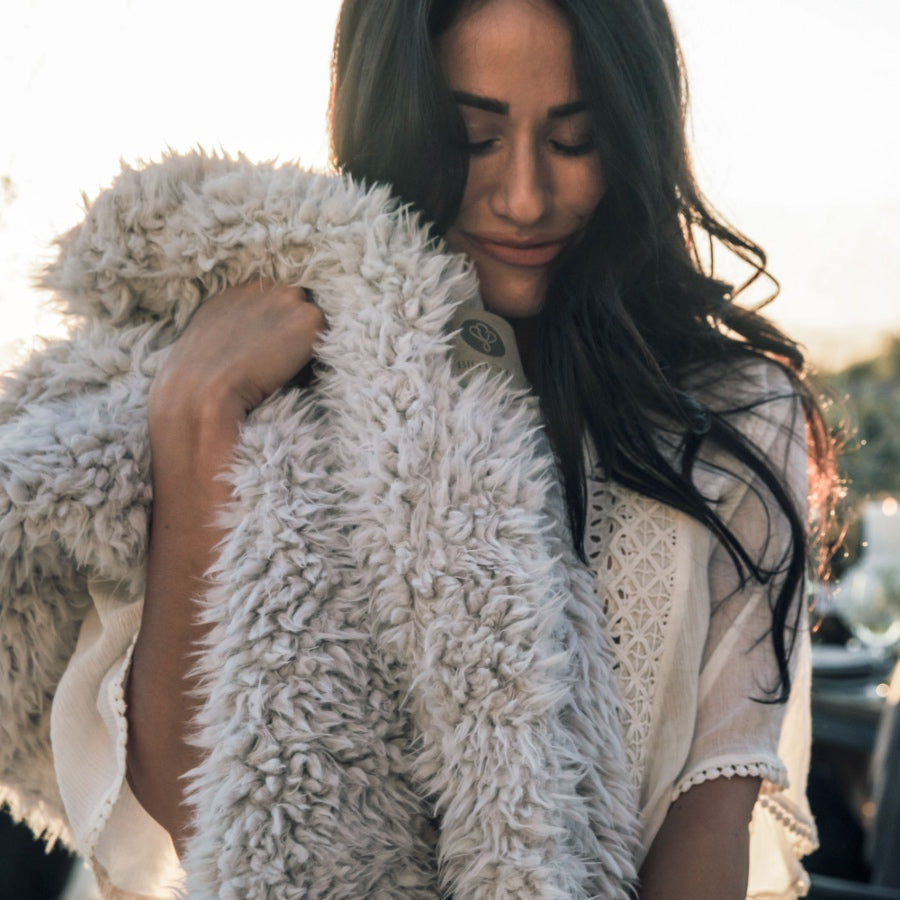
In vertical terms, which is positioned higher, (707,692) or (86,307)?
(86,307)

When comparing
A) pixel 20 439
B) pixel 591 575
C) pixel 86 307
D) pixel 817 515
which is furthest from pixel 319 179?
pixel 817 515

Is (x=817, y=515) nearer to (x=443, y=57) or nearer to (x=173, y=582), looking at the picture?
(x=443, y=57)

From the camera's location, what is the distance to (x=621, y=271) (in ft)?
4.29

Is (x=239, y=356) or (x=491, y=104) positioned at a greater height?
(x=491, y=104)

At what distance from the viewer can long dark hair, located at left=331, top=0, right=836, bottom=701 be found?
1.15 meters

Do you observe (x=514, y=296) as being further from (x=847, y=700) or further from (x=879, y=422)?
(x=879, y=422)

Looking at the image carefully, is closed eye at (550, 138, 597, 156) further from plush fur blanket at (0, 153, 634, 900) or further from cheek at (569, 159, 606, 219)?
plush fur blanket at (0, 153, 634, 900)

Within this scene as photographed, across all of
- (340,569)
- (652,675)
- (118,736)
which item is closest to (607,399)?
(652,675)

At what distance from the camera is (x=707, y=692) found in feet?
3.66

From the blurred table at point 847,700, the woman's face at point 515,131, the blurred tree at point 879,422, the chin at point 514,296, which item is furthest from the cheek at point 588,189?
the blurred tree at point 879,422

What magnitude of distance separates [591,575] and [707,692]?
214 millimetres

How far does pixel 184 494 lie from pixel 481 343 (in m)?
0.34

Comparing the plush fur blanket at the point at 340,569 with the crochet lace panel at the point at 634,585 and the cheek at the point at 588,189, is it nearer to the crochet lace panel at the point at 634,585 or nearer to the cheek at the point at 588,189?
the crochet lace panel at the point at 634,585

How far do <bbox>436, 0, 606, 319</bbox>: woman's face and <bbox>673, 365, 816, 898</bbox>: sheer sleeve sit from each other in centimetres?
37
